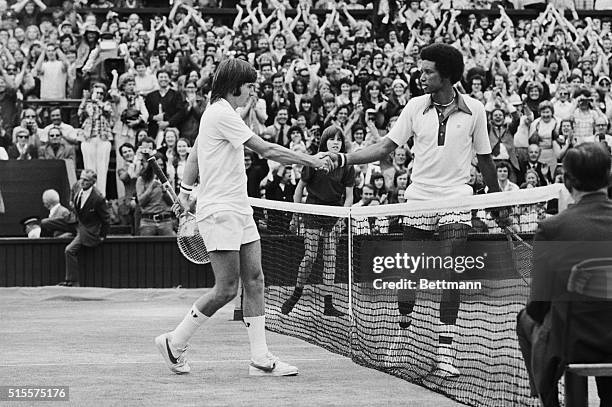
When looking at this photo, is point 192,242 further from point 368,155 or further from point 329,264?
point 368,155

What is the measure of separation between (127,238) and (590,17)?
15.1m

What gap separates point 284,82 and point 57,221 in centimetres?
538

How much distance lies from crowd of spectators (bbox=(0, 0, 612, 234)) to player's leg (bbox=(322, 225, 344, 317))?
6122 mm

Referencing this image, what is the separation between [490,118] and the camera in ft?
71.6

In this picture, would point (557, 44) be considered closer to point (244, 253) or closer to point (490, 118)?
point (490, 118)

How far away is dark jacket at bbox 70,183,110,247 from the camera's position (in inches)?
745

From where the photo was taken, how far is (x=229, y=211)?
873 centimetres

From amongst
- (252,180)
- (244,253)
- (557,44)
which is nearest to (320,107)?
(252,180)

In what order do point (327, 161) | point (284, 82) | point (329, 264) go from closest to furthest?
point (327, 161)
point (329, 264)
point (284, 82)

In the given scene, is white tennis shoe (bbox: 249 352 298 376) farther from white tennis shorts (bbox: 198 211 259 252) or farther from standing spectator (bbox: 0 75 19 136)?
standing spectator (bbox: 0 75 19 136)

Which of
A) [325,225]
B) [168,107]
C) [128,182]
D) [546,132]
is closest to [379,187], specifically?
[546,132]

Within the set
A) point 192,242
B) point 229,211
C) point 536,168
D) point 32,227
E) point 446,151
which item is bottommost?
point 32,227

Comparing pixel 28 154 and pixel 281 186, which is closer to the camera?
pixel 281 186

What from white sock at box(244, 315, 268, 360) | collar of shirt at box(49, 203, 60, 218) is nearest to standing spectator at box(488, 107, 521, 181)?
collar of shirt at box(49, 203, 60, 218)
